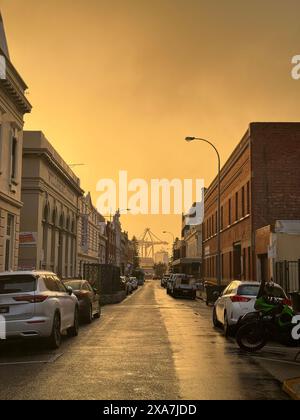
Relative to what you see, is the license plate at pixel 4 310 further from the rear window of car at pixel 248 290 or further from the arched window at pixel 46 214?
the arched window at pixel 46 214

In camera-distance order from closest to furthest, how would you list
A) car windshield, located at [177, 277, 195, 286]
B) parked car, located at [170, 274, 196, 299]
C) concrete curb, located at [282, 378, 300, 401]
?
concrete curb, located at [282, 378, 300, 401], parked car, located at [170, 274, 196, 299], car windshield, located at [177, 277, 195, 286]

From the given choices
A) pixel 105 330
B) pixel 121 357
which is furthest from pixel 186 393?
pixel 105 330

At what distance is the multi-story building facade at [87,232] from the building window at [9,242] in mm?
27388

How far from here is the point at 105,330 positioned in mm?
17938

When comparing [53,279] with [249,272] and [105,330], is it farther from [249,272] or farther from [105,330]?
[249,272]

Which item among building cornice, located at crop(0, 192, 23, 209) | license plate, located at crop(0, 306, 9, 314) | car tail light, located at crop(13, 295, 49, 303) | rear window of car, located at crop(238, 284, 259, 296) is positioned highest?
building cornice, located at crop(0, 192, 23, 209)

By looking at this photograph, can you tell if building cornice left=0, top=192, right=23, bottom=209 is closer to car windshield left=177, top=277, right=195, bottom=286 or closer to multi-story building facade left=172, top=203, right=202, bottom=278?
car windshield left=177, top=277, right=195, bottom=286

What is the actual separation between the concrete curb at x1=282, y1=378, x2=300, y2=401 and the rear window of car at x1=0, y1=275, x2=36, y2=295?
21.3 ft

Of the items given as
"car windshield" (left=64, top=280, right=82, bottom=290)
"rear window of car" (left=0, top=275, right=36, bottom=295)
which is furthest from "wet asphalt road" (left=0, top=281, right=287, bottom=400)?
"car windshield" (left=64, top=280, right=82, bottom=290)

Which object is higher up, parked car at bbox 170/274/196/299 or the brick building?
the brick building

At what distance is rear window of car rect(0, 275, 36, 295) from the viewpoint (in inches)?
510

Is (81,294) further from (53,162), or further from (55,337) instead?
(53,162)

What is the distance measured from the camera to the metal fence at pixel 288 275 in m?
26.3

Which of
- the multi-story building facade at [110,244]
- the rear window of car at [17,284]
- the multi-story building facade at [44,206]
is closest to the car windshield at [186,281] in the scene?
the multi-story building facade at [44,206]
